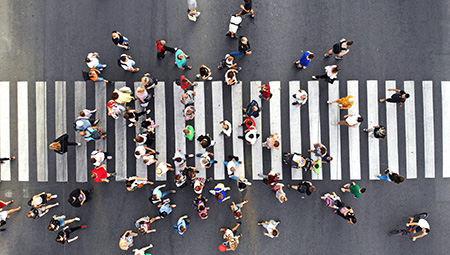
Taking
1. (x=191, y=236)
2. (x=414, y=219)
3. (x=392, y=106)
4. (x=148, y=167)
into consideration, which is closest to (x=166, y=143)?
(x=148, y=167)

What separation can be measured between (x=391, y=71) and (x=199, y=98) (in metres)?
6.78

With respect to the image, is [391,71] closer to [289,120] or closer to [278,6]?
[289,120]

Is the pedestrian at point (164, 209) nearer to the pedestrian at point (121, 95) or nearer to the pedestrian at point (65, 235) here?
the pedestrian at point (65, 235)

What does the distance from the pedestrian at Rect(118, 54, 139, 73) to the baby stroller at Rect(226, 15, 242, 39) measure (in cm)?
336

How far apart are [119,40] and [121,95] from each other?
5.76 ft

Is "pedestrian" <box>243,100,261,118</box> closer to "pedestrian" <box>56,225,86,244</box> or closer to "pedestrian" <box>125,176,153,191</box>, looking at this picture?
"pedestrian" <box>125,176,153,191</box>

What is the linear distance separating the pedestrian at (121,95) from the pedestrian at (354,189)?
776 centimetres

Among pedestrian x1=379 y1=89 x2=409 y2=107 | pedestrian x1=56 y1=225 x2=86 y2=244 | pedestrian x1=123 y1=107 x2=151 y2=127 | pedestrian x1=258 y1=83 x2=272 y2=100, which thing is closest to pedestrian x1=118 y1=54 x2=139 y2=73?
pedestrian x1=123 y1=107 x2=151 y2=127

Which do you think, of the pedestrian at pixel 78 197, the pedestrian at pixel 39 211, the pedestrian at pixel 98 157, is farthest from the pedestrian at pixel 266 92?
the pedestrian at pixel 39 211

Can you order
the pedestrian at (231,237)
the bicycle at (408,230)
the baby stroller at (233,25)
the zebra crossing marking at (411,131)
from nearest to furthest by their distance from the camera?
the pedestrian at (231,237) → the baby stroller at (233,25) → the bicycle at (408,230) → the zebra crossing marking at (411,131)

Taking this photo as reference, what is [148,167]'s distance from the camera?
29.1 feet

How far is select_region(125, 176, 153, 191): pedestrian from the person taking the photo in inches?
305

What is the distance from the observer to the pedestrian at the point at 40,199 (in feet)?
26.1

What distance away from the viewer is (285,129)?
8.77 m
